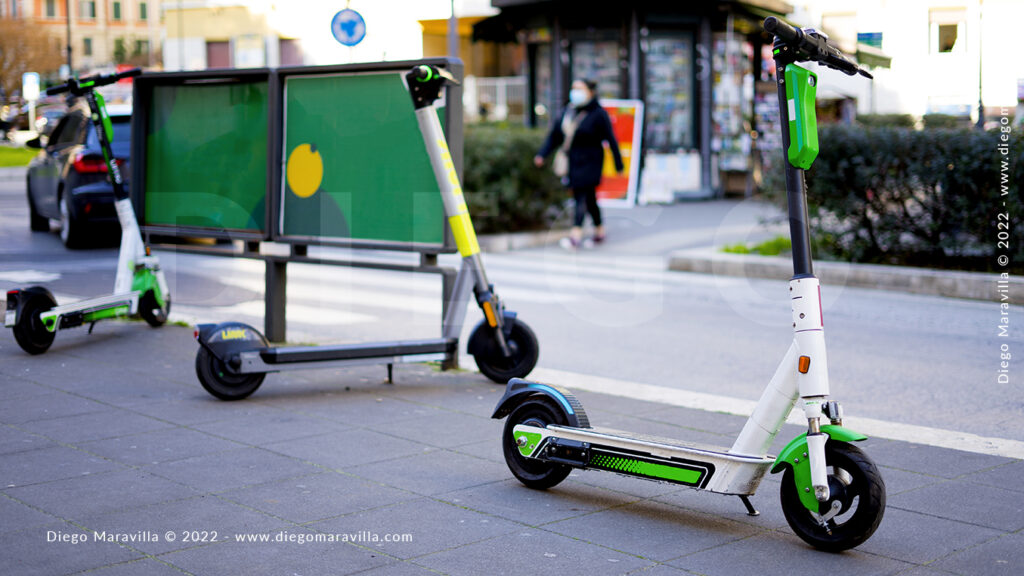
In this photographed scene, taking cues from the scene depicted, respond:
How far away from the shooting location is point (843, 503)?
389 centimetres

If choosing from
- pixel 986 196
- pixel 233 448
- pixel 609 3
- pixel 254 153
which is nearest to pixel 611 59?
pixel 609 3

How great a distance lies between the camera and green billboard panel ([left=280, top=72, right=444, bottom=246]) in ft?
24.3

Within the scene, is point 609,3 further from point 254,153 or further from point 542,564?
point 542,564

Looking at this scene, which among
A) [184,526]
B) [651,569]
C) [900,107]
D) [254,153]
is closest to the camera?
[651,569]

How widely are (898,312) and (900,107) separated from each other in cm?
1761

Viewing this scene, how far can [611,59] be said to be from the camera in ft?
71.2

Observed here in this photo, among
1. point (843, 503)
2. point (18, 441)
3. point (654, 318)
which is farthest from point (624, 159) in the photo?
point (843, 503)

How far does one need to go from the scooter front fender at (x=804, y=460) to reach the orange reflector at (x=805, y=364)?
7.7 inches

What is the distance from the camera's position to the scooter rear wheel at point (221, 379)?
20.1 feet

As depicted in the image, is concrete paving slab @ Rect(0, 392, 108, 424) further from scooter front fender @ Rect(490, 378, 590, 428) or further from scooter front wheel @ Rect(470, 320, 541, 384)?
scooter front fender @ Rect(490, 378, 590, 428)

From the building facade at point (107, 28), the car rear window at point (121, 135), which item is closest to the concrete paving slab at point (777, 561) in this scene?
the car rear window at point (121, 135)

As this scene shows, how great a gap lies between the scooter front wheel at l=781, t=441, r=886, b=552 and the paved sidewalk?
0.07 meters

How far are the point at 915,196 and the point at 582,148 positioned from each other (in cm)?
465

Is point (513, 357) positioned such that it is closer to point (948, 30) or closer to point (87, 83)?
point (87, 83)
